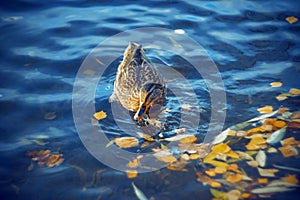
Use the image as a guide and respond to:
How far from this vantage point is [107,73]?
22.6ft

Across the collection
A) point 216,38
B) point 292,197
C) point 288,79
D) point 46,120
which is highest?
point 216,38

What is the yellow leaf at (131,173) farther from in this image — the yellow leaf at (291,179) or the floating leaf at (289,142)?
A: the floating leaf at (289,142)

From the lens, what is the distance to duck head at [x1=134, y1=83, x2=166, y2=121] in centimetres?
539

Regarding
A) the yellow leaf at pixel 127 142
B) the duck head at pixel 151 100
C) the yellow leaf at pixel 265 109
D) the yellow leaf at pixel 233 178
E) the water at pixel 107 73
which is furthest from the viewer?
the yellow leaf at pixel 265 109

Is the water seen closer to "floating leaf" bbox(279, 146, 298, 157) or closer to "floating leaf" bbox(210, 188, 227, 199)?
"floating leaf" bbox(210, 188, 227, 199)

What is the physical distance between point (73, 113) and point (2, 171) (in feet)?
4.82

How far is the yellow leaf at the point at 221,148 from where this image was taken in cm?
496

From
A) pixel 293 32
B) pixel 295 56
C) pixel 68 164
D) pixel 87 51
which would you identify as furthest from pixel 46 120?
pixel 293 32

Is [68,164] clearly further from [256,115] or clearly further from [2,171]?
[256,115]

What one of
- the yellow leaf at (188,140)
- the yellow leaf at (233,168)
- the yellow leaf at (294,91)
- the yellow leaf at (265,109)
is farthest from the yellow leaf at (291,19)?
the yellow leaf at (233,168)

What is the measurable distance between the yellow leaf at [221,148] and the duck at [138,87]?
118cm

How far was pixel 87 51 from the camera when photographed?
23.9ft

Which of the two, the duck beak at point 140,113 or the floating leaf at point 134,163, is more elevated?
the duck beak at point 140,113

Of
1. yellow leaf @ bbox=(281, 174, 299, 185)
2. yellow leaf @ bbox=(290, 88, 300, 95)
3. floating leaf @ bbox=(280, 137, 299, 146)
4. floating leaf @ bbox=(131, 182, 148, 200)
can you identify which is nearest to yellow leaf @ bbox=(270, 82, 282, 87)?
yellow leaf @ bbox=(290, 88, 300, 95)
